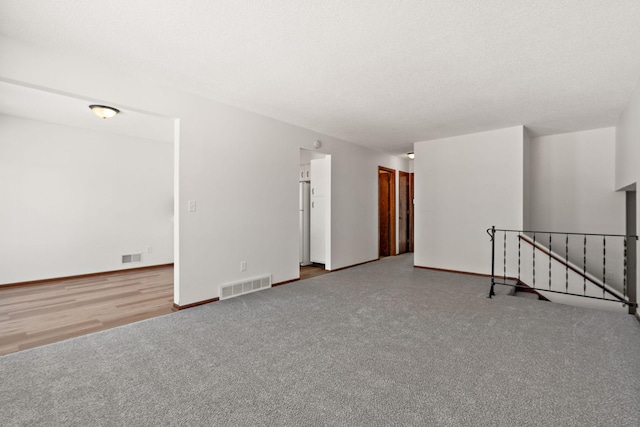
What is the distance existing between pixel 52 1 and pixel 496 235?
239 inches

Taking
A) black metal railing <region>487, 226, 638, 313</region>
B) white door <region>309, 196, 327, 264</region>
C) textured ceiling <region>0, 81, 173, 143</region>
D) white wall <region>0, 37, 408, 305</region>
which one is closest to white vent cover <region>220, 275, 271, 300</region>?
white wall <region>0, 37, 408, 305</region>

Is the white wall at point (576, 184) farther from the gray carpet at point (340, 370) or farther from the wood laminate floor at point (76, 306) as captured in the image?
the wood laminate floor at point (76, 306)

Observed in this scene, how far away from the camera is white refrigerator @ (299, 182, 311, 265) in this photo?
6504 millimetres

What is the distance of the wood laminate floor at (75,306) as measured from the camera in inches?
114

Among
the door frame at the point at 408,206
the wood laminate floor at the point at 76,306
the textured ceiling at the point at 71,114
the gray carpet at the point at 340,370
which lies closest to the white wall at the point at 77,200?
the textured ceiling at the point at 71,114

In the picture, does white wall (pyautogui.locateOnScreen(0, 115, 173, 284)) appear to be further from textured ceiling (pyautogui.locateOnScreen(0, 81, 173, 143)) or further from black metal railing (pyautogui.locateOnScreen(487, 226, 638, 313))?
black metal railing (pyautogui.locateOnScreen(487, 226, 638, 313))

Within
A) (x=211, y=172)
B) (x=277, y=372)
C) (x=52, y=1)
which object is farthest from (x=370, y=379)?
(x=52, y=1)

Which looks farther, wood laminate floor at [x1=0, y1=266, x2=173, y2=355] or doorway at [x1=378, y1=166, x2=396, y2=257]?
doorway at [x1=378, y1=166, x2=396, y2=257]

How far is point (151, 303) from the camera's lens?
3.82 meters

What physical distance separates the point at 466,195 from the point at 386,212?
2235mm

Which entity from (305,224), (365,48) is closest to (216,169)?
(365,48)

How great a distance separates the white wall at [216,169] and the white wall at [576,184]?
401 centimetres

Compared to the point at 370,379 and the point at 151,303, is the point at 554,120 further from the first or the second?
the point at 151,303

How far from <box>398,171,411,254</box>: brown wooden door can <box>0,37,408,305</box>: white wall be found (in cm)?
323
